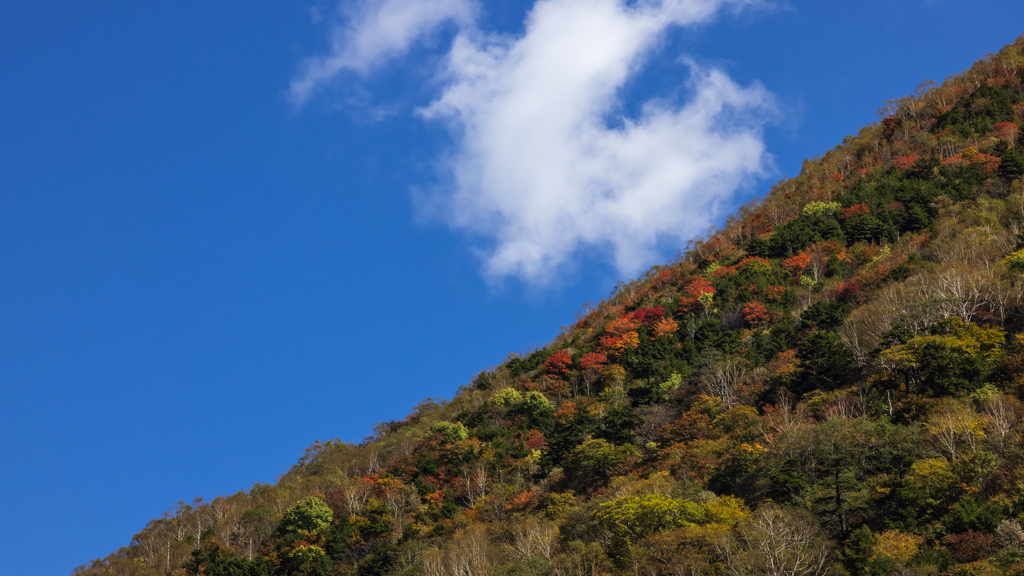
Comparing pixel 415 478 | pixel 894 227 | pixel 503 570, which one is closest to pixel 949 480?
pixel 503 570

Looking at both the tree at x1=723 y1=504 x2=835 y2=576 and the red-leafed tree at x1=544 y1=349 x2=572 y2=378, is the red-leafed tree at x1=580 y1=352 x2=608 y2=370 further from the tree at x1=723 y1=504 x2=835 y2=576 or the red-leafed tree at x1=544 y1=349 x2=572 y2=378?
the tree at x1=723 y1=504 x2=835 y2=576

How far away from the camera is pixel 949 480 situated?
39.8 metres

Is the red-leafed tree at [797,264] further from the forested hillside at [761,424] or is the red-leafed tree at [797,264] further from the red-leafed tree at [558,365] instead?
the red-leafed tree at [558,365]

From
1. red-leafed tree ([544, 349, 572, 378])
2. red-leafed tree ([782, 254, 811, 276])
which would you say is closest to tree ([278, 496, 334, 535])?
red-leafed tree ([544, 349, 572, 378])

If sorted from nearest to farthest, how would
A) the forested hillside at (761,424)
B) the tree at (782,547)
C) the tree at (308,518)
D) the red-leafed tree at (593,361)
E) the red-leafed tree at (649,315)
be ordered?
the tree at (782,547)
the forested hillside at (761,424)
the tree at (308,518)
the red-leafed tree at (593,361)
the red-leafed tree at (649,315)

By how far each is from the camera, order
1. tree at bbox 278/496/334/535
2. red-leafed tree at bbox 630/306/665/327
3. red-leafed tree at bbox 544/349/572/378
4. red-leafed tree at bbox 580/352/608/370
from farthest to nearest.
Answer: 1. red-leafed tree at bbox 630/306/665/327
2. red-leafed tree at bbox 544/349/572/378
3. red-leafed tree at bbox 580/352/608/370
4. tree at bbox 278/496/334/535

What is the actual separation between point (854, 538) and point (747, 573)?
17.7 ft

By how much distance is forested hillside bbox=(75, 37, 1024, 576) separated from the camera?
4066 centimetres

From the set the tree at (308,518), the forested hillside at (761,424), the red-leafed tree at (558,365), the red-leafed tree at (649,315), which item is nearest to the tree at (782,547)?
the forested hillside at (761,424)

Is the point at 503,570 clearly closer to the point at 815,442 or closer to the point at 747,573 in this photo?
the point at 747,573

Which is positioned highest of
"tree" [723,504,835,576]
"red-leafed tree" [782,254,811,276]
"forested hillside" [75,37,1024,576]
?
"red-leafed tree" [782,254,811,276]

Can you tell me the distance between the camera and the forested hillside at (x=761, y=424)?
40656mm

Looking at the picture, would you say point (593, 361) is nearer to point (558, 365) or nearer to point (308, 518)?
point (558, 365)

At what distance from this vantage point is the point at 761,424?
185 feet
